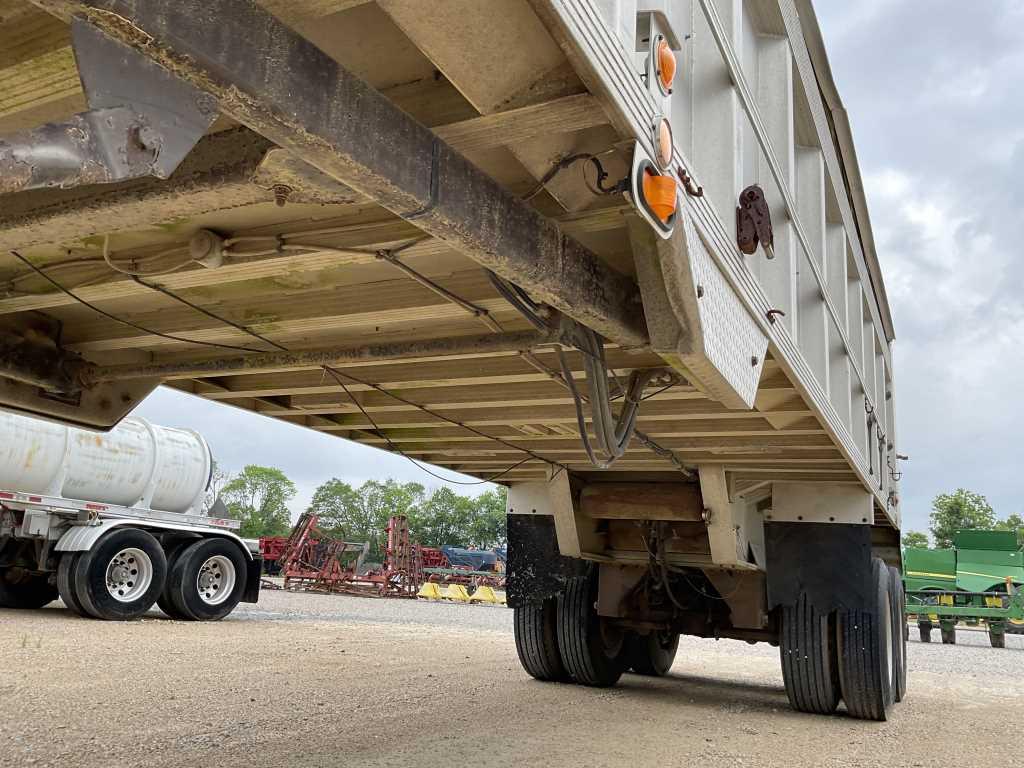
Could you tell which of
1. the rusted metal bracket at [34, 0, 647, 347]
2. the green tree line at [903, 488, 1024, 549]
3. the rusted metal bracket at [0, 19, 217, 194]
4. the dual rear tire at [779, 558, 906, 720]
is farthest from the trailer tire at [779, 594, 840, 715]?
the green tree line at [903, 488, 1024, 549]

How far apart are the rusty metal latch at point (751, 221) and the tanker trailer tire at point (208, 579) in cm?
1031

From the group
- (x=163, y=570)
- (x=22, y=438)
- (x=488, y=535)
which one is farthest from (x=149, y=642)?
(x=488, y=535)

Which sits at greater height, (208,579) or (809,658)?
(208,579)

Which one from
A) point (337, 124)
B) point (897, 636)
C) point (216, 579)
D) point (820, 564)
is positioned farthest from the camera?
point (216, 579)

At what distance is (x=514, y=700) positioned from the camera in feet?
22.5

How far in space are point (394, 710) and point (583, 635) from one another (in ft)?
7.07

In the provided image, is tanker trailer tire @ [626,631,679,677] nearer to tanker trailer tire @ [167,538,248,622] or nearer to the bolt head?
tanker trailer tire @ [167,538,248,622]

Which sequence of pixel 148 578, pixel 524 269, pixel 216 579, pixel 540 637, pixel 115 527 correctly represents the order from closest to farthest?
1. pixel 524 269
2. pixel 540 637
3. pixel 115 527
4. pixel 148 578
5. pixel 216 579

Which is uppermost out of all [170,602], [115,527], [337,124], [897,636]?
[337,124]

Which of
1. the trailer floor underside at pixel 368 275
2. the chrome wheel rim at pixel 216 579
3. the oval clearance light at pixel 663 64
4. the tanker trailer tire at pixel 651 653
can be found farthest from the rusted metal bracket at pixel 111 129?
the chrome wheel rim at pixel 216 579

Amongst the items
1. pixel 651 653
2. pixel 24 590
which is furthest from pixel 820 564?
pixel 24 590

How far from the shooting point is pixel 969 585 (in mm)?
18344

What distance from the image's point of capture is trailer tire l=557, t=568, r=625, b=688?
25.3 ft

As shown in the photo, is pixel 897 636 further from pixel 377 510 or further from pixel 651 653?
pixel 377 510
